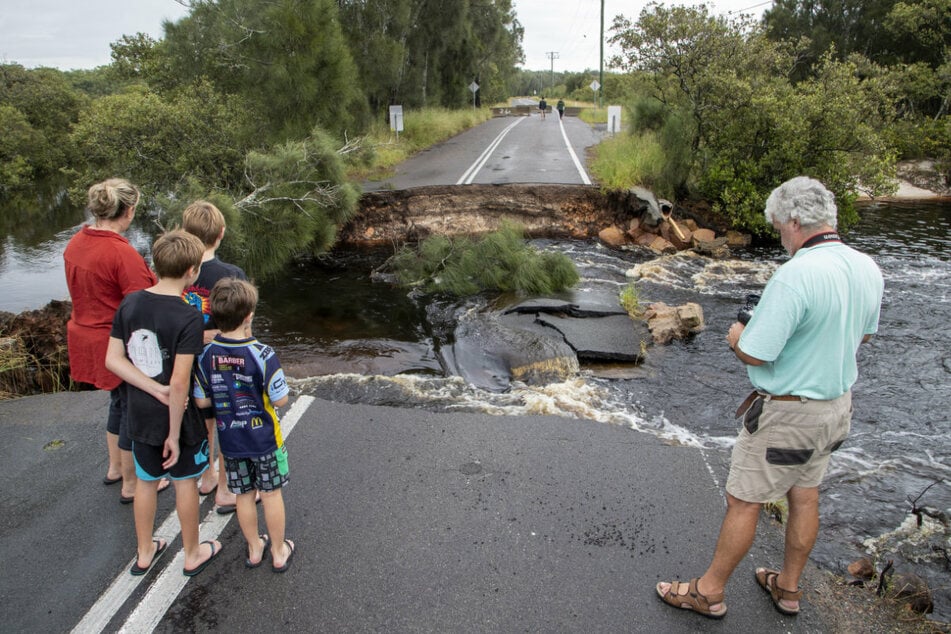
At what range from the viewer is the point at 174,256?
121 inches

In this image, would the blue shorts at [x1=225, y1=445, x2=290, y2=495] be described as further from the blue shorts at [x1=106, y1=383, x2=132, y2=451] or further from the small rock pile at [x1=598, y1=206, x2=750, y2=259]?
the small rock pile at [x1=598, y1=206, x2=750, y2=259]

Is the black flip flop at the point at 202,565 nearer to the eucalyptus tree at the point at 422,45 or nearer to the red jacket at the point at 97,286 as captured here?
the red jacket at the point at 97,286

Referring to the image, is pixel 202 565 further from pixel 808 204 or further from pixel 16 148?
pixel 16 148

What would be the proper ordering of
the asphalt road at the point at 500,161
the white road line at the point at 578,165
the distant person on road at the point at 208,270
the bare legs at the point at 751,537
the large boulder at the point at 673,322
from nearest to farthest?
the bare legs at the point at 751,537, the distant person on road at the point at 208,270, the large boulder at the point at 673,322, the white road line at the point at 578,165, the asphalt road at the point at 500,161

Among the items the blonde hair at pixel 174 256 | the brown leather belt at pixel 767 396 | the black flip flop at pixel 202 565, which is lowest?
the black flip flop at pixel 202 565

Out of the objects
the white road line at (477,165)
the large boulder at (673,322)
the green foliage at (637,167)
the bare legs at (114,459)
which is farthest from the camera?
the white road line at (477,165)

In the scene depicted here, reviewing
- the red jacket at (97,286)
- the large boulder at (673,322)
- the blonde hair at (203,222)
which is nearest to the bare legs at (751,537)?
the blonde hair at (203,222)

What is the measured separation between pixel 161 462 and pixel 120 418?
0.80 m

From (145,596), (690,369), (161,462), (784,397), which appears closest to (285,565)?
(145,596)

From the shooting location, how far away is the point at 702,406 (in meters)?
6.22

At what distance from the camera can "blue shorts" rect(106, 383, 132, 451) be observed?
339 cm

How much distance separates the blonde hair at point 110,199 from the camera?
354cm

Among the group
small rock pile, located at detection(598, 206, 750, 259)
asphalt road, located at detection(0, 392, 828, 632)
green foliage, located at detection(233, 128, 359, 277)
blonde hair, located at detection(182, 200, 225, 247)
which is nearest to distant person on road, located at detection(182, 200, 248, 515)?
blonde hair, located at detection(182, 200, 225, 247)

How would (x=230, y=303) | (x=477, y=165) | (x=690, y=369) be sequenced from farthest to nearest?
(x=477, y=165) → (x=690, y=369) → (x=230, y=303)
